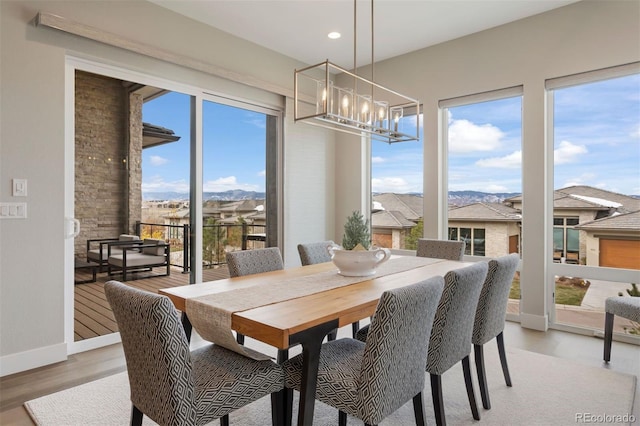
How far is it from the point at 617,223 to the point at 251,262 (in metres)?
3.16

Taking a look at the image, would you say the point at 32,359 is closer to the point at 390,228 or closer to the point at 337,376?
the point at 337,376

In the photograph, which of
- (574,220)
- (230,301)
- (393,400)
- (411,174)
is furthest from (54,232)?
(574,220)

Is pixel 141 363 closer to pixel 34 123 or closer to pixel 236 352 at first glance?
pixel 236 352

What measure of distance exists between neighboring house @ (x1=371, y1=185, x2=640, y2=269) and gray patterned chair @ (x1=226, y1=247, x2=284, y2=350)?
237cm

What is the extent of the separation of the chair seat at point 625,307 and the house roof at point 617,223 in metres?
0.85

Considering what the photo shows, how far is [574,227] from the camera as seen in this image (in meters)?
3.61

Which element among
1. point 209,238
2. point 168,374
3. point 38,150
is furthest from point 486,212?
point 38,150

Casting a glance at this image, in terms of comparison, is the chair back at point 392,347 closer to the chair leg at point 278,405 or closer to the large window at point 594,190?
the chair leg at point 278,405

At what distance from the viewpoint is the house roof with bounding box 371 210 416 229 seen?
4.76 meters

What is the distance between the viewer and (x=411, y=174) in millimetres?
4691

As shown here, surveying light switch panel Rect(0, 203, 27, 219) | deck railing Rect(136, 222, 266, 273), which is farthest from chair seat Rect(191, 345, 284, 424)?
deck railing Rect(136, 222, 266, 273)

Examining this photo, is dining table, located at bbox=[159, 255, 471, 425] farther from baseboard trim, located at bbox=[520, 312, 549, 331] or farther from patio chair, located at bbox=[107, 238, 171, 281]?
baseboard trim, located at bbox=[520, 312, 549, 331]

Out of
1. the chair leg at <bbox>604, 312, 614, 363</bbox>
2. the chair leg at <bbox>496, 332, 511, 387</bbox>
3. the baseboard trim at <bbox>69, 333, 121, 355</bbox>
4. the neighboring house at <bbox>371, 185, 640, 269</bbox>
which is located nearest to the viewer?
the chair leg at <bbox>496, 332, 511, 387</bbox>

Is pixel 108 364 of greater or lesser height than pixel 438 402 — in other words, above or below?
below
